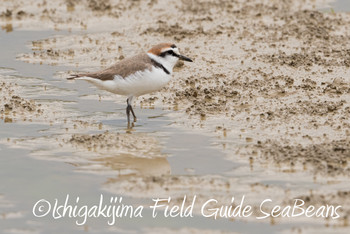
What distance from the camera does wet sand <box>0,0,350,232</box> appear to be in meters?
8.96

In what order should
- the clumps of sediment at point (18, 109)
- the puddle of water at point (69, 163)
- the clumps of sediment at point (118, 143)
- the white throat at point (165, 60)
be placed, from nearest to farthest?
1. the puddle of water at point (69, 163)
2. the clumps of sediment at point (118, 143)
3. the white throat at point (165, 60)
4. the clumps of sediment at point (18, 109)

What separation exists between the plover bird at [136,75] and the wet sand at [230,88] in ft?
2.17

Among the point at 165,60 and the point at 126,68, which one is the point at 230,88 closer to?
the point at 165,60

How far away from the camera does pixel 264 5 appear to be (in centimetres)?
1812

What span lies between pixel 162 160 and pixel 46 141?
1.85 metres

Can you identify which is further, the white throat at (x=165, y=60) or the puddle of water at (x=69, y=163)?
the white throat at (x=165, y=60)

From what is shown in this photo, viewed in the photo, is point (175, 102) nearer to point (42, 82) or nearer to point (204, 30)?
point (42, 82)

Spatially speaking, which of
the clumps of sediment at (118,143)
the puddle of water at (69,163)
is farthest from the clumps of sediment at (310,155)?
the clumps of sediment at (118,143)

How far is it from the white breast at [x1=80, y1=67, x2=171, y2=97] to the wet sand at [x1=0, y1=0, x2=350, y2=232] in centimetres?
64

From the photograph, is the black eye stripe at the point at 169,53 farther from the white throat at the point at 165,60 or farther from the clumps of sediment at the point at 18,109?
the clumps of sediment at the point at 18,109

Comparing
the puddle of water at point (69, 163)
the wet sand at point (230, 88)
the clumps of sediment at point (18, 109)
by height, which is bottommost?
the clumps of sediment at point (18, 109)

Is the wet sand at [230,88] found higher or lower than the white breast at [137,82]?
lower

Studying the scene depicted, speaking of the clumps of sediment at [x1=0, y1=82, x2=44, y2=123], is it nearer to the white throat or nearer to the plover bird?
the plover bird

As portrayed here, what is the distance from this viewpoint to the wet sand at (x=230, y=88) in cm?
896
